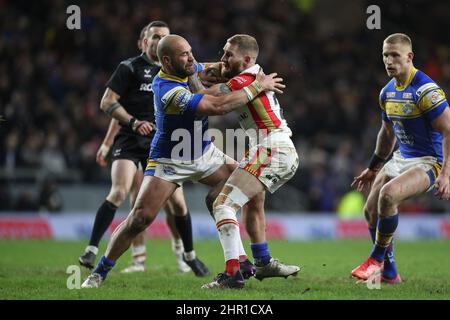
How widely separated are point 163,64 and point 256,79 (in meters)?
0.92

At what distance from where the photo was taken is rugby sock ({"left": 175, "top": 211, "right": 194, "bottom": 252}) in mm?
9297

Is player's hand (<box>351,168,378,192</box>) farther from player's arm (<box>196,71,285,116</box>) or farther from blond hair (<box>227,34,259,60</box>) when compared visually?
blond hair (<box>227,34,259,60</box>)

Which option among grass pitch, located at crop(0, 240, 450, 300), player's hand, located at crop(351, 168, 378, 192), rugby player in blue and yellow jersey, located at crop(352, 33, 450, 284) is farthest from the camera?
player's hand, located at crop(351, 168, 378, 192)

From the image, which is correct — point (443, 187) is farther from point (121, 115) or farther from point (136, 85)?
point (136, 85)

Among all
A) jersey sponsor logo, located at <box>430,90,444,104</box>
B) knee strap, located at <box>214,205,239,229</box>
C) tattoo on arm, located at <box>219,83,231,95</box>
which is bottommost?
knee strap, located at <box>214,205,239,229</box>

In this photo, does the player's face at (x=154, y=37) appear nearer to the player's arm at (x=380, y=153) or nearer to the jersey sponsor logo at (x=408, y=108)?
the player's arm at (x=380, y=153)

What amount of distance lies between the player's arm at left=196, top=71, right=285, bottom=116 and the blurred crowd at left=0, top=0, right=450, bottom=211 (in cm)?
946

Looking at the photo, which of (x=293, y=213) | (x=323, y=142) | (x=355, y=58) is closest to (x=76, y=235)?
(x=293, y=213)

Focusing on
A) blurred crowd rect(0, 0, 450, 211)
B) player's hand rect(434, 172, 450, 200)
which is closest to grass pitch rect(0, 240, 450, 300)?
player's hand rect(434, 172, 450, 200)

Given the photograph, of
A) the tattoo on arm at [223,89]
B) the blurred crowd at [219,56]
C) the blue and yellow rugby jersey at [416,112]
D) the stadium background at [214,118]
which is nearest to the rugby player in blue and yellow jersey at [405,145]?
the blue and yellow rugby jersey at [416,112]

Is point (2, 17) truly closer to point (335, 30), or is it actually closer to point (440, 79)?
point (335, 30)

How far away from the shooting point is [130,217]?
25.1 ft

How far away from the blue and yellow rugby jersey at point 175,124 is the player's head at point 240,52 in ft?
1.66

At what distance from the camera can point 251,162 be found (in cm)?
775
